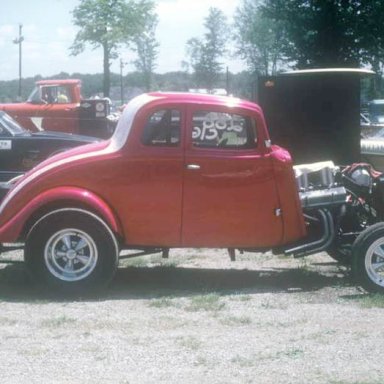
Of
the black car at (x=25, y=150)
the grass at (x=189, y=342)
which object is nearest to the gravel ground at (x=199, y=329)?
the grass at (x=189, y=342)

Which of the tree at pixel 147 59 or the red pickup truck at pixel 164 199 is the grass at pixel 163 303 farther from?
the tree at pixel 147 59

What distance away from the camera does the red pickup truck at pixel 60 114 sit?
18980mm

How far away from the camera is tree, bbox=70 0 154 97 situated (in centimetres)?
4866

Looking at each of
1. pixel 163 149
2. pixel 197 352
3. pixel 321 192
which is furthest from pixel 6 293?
pixel 321 192

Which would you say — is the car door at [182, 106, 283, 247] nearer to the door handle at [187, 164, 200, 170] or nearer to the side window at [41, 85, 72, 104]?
the door handle at [187, 164, 200, 170]

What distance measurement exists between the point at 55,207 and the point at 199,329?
77.2 inches

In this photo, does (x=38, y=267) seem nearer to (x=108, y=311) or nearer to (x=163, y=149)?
(x=108, y=311)

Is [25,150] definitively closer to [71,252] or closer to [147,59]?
[71,252]

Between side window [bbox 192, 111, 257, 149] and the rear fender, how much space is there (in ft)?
3.45

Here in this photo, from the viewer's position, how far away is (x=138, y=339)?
554 cm

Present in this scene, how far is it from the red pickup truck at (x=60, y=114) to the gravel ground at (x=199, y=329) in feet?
36.7

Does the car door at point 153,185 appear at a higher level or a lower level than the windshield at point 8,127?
lower

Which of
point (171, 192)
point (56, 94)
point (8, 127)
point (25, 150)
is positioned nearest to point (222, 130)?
point (171, 192)

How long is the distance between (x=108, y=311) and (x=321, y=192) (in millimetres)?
2401
